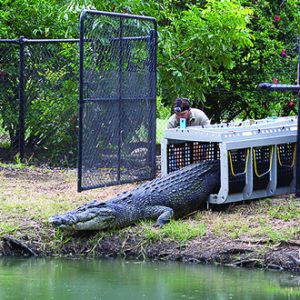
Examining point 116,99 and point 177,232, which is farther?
point 116,99

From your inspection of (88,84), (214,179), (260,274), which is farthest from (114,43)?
(260,274)

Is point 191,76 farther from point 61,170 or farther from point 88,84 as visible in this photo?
point 88,84

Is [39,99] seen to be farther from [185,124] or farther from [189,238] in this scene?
[189,238]

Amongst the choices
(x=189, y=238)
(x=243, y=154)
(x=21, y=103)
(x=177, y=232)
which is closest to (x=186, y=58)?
(x=21, y=103)

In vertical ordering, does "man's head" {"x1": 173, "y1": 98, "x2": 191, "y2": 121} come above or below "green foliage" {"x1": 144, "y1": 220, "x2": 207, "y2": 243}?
above

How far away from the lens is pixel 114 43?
10656 millimetres

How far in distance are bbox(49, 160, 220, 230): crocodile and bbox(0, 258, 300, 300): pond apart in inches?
20.2

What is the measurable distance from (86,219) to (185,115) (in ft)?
9.98

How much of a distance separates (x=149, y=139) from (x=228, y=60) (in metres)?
2.35

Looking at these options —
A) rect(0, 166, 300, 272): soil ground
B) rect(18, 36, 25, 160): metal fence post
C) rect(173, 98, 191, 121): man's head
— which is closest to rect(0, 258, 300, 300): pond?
rect(0, 166, 300, 272): soil ground

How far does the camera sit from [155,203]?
9.48 metres

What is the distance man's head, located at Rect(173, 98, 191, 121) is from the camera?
37.2ft

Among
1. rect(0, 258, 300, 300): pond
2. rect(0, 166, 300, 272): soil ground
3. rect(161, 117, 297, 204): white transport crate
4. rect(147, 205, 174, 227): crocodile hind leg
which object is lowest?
rect(0, 258, 300, 300): pond

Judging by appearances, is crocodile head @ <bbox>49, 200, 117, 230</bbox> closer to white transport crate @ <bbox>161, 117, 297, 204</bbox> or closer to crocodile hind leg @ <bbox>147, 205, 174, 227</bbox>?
crocodile hind leg @ <bbox>147, 205, 174, 227</bbox>
